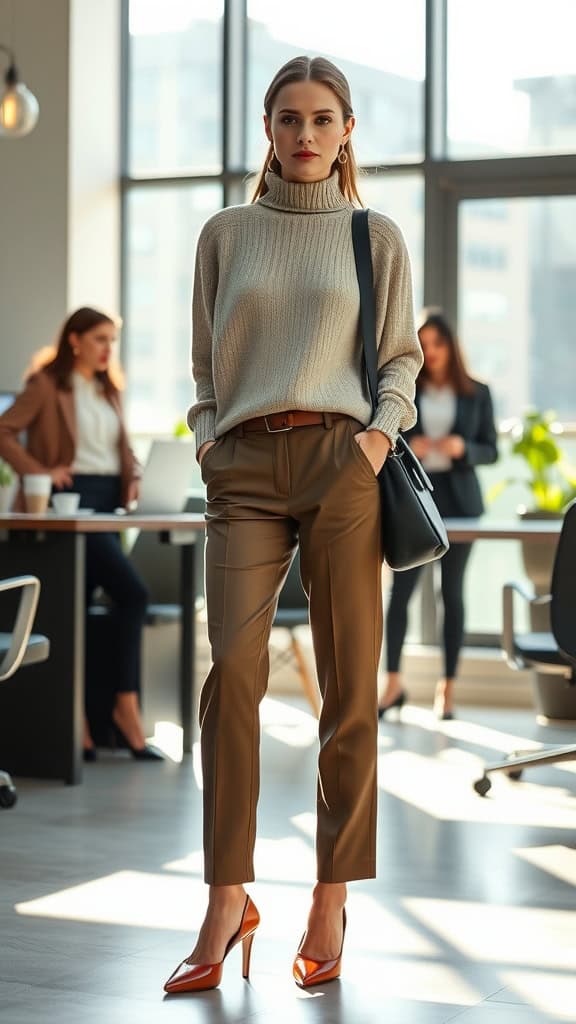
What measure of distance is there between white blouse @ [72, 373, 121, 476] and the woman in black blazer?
1.30 metres

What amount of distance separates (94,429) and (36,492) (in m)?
0.51

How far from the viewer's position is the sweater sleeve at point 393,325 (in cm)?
256

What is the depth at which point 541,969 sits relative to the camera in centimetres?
270

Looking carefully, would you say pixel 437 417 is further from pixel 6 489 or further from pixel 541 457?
pixel 6 489

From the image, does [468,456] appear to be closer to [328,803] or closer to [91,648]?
[91,648]

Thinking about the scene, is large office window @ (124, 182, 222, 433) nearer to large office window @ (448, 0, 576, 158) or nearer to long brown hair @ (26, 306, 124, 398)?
large office window @ (448, 0, 576, 158)

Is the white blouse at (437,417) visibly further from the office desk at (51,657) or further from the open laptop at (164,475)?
A: the office desk at (51,657)

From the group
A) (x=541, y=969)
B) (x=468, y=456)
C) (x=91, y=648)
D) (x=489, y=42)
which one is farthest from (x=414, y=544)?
(x=489, y=42)

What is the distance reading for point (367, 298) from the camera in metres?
2.56

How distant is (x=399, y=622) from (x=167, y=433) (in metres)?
1.98

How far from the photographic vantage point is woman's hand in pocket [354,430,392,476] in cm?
253

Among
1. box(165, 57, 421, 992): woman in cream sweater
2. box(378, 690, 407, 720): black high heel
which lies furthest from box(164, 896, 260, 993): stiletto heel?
box(378, 690, 407, 720): black high heel

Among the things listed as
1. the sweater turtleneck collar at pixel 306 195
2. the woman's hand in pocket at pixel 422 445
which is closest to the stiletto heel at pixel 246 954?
the sweater turtleneck collar at pixel 306 195

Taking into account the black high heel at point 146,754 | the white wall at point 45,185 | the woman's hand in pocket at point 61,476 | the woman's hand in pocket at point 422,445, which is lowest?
the black high heel at point 146,754
